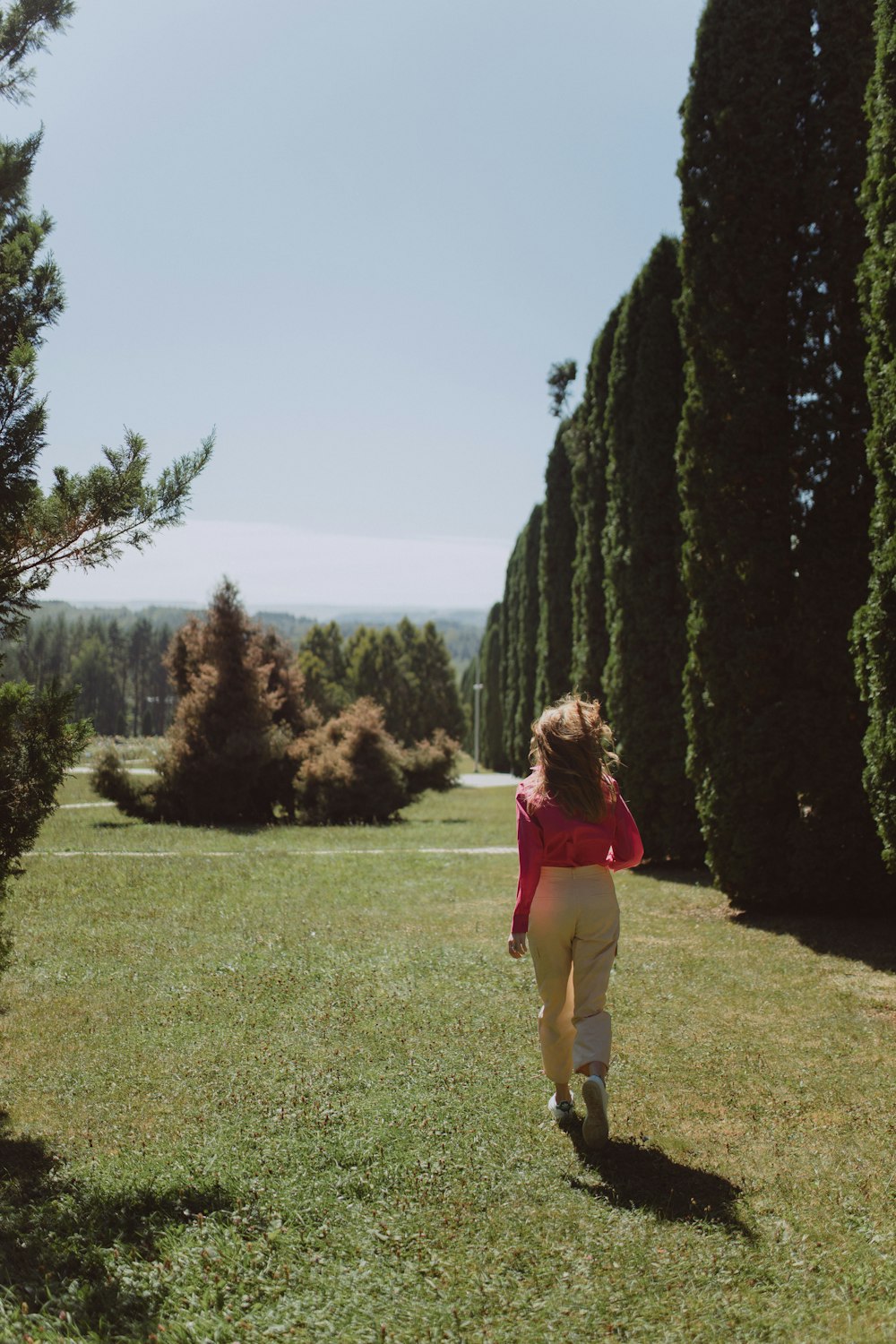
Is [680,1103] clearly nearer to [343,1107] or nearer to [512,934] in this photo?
[512,934]

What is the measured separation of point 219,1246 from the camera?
322 cm

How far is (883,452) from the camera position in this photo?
6742 millimetres

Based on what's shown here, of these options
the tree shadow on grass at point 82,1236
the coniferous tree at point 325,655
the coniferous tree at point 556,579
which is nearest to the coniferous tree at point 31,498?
the tree shadow on grass at point 82,1236

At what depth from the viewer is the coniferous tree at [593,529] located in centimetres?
1428

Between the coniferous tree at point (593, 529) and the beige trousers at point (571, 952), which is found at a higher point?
the coniferous tree at point (593, 529)

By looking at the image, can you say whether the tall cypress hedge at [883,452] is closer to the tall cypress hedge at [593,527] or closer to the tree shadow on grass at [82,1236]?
the tree shadow on grass at [82,1236]

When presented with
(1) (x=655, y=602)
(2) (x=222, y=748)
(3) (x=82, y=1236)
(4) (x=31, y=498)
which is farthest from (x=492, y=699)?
(3) (x=82, y=1236)

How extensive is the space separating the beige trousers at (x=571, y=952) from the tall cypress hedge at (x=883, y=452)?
126 inches

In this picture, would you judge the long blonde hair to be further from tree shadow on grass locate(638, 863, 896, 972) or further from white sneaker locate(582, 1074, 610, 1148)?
tree shadow on grass locate(638, 863, 896, 972)

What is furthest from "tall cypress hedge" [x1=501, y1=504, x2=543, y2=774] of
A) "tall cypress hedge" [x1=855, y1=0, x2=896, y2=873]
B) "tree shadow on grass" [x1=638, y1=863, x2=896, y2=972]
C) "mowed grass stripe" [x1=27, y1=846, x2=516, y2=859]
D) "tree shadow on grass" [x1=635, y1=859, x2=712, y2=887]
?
"tall cypress hedge" [x1=855, y1=0, x2=896, y2=873]

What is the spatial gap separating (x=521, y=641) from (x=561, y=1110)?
2688 centimetres

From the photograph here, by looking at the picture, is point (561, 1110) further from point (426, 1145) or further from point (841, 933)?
point (841, 933)

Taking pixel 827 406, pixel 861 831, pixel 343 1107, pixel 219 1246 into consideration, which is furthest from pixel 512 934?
pixel 827 406

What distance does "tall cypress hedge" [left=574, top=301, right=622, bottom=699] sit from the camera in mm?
14281
